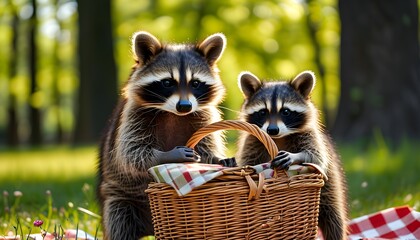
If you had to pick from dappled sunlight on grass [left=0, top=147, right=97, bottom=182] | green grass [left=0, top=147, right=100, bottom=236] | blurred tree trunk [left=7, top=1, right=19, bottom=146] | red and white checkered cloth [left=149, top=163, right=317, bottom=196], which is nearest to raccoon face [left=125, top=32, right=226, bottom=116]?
red and white checkered cloth [left=149, top=163, right=317, bottom=196]

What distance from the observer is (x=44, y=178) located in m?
8.58

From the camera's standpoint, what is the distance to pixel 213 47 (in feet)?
14.4

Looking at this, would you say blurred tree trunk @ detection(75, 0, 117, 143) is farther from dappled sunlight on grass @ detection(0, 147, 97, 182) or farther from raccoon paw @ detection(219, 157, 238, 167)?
raccoon paw @ detection(219, 157, 238, 167)

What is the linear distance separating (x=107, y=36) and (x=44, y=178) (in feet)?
20.5

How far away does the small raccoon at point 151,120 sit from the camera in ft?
13.2

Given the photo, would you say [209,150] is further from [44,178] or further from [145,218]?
[44,178]

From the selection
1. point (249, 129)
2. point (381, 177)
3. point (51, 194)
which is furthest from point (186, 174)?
point (381, 177)

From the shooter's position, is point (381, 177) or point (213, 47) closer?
point (213, 47)

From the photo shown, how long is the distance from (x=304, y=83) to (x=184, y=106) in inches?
39.7

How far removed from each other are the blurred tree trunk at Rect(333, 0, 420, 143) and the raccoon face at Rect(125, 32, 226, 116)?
5692mm

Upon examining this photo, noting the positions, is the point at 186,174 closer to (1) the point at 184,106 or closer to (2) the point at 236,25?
(1) the point at 184,106

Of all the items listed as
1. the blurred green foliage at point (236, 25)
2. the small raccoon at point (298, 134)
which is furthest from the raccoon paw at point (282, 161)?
the blurred green foliage at point (236, 25)

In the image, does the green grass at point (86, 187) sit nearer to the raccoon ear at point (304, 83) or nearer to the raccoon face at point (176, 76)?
the raccoon face at point (176, 76)

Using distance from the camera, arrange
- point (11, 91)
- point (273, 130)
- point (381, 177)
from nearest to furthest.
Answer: point (273, 130) → point (381, 177) → point (11, 91)
